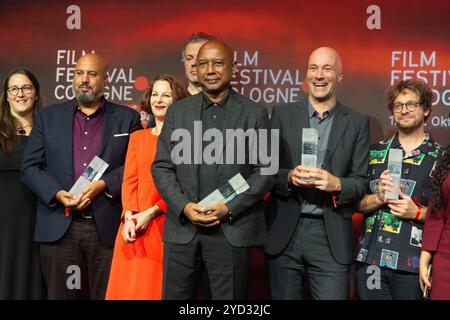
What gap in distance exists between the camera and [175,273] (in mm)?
4094

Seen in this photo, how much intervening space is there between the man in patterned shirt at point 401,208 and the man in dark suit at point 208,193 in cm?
81

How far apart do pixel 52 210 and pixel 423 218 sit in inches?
95.5

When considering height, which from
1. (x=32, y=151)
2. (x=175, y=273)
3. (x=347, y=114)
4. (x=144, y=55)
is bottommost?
(x=175, y=273)

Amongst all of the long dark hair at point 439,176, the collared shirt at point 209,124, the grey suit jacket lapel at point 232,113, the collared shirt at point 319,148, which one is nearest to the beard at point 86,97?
the collared shirt at point 209,124

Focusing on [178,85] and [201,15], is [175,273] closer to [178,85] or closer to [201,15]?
[178,85]

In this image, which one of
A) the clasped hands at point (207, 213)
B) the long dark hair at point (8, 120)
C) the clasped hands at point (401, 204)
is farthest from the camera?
the long dark hair at point (8, 120)

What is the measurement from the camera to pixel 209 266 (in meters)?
4.07

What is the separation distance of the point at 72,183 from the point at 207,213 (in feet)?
3.83

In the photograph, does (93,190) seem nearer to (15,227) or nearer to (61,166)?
(61,166)

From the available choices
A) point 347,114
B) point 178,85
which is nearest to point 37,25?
point 178,85

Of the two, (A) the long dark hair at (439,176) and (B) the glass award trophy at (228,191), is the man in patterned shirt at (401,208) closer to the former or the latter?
(A) the long dark hair at (439,176)

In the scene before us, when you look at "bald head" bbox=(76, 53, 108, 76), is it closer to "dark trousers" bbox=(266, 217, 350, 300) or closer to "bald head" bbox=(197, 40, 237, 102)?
"bald head" bbox=(197, 40, 237, 102)

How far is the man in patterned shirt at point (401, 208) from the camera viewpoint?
444 cm

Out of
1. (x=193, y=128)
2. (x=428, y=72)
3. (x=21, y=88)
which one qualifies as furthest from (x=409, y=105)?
(x=21, y=88)
